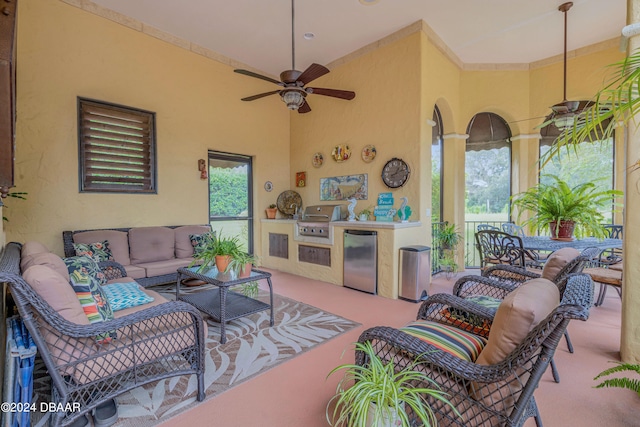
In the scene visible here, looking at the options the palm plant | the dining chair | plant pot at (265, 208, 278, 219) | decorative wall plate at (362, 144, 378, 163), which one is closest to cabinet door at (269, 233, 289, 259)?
plant pot at (265, 208, 278, 219)

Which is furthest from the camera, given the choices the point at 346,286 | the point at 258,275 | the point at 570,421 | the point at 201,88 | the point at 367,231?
the point at 201,88

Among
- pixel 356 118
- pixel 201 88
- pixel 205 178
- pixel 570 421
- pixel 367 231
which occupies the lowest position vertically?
pixel 570 421

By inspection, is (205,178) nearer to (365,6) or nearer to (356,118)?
(356,118)

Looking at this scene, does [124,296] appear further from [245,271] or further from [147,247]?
[147,247]

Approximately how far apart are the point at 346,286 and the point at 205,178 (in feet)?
9.73

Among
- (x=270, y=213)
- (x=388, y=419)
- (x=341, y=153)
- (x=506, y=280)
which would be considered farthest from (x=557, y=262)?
(x=270, y=213)

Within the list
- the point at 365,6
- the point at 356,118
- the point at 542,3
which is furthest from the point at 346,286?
the point at 542,3

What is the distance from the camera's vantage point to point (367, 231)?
13.8 feet

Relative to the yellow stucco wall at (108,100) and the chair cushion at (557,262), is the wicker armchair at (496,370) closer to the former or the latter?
the chair cushion at (557,262)

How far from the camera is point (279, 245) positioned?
562 centimetres

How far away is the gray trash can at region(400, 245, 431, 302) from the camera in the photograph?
12.5 feet

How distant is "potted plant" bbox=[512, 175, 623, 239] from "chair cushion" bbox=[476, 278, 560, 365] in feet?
8.44

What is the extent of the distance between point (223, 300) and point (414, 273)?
2.38 metres

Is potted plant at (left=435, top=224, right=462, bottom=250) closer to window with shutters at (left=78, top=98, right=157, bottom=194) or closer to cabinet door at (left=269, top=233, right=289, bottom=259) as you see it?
cabinet door at (left=269, top=233, right=289, bottom=259)
